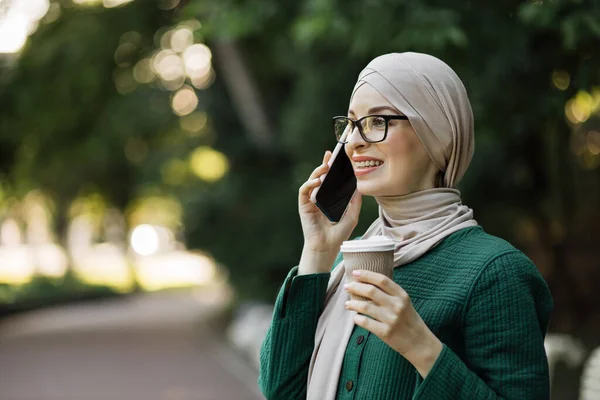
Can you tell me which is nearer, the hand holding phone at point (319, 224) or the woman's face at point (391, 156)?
the woman's face at point (391, 156)

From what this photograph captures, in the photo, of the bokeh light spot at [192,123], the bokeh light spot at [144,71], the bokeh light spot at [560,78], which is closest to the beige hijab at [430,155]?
the bokeh light spot at [560,78]

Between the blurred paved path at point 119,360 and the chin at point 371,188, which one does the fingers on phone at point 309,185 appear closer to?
the chin at point 371,188

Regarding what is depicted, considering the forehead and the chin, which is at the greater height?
the forehead

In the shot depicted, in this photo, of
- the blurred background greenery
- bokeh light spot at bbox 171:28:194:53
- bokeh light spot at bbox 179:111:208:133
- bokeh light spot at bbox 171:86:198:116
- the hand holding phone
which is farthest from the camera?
bokeh light spot at bbox 179:111:208:133

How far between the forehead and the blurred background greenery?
3.03 metres

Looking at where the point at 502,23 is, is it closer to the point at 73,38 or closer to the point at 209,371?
the point at 73,38

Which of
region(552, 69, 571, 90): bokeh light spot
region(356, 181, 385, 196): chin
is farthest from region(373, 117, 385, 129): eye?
region(552, 69, 571, 90): bokeh light spot

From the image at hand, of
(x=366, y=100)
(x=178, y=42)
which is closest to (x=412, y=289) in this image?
(x=366, y=100)

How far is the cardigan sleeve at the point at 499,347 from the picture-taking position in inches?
78.4

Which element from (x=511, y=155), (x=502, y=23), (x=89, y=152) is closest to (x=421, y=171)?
(x=502, y=23)

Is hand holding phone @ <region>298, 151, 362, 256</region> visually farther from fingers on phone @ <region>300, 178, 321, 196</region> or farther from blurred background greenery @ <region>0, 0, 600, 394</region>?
blurred background greenery @ <region>0, 0, 600, 394</region>

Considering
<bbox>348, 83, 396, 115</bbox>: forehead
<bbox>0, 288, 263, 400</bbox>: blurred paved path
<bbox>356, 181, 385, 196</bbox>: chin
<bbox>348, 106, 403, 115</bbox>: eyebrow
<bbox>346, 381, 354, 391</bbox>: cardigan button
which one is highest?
<bbox>348, 83, 396, 115</bbox>: forehead

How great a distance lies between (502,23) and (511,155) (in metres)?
3.42

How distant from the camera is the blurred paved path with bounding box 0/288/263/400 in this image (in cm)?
1170
